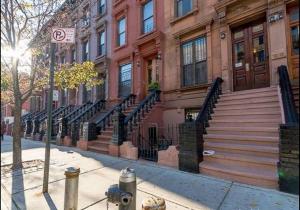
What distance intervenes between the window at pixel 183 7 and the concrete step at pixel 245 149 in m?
7.09

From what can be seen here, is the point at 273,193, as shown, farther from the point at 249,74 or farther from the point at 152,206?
the point at 249,74

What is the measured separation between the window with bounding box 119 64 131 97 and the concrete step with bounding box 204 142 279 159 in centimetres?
831

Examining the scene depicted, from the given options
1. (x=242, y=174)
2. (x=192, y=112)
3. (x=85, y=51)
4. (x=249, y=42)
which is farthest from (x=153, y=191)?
(x=85, y=51)

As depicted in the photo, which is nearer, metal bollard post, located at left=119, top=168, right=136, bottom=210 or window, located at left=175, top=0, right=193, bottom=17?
metal bollard post, located at left=119, top=168, right=136, bottom=210

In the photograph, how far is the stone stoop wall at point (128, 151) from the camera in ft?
27.8

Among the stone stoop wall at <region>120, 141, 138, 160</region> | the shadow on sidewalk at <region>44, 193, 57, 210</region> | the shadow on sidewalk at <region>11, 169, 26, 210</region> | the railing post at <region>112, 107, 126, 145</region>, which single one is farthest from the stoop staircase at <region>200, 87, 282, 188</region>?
the shadow on sidewalk at <region>11, 169, 26, 210</region>

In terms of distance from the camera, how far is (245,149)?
19.5ft

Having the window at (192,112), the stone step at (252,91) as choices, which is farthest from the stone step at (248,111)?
the window at (192,112)

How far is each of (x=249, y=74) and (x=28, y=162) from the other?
867 cm

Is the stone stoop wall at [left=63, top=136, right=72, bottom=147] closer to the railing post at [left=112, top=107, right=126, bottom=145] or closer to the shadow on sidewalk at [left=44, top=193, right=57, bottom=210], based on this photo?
the railing post at [left=112, top=107, right=126, bottom=145]

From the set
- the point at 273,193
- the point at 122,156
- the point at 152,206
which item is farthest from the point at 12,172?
the point at 273,193

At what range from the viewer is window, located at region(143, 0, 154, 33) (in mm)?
13184

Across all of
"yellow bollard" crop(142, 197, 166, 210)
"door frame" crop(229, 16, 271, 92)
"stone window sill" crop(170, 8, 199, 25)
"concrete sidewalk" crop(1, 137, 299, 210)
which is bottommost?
"concrete sidewalk" crop(1, 137, 299, 210)

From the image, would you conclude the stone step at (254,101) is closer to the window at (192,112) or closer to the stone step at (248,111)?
the stone step at (248,111)
